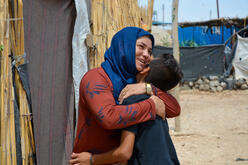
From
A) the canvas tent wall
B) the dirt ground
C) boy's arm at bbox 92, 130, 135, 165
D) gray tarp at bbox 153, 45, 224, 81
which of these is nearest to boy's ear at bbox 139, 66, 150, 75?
boy's arm at bbox 92, 130, 135, 165

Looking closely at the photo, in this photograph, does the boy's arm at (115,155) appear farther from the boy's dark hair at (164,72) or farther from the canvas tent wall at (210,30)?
the canvas tent wall at (210,30)

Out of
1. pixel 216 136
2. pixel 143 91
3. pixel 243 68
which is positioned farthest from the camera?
pixel 243 68

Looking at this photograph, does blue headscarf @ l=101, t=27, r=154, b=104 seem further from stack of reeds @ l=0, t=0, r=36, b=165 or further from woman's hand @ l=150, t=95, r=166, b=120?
stack of reeds @ l=0, t=0, r=36, b=165

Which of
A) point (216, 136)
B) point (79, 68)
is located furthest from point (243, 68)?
point (79, 68)

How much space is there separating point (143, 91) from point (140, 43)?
38cm

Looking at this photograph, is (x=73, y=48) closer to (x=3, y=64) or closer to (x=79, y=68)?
(x=79, y=68)

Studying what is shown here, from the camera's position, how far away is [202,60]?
13148 millimetres

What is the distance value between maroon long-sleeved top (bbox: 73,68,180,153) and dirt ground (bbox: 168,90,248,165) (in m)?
Result: 3.37

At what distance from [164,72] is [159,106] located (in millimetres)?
208

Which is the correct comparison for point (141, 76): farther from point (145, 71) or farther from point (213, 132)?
point (213, 132)

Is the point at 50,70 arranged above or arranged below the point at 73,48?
below

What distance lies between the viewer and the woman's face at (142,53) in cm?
171

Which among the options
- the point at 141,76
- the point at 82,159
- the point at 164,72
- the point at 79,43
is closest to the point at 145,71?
the point at 141,76

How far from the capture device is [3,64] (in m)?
2.58
